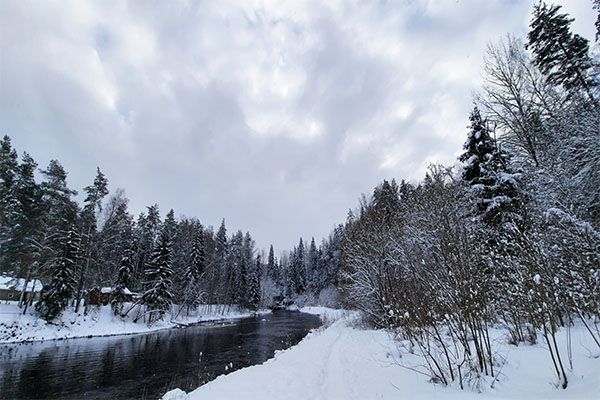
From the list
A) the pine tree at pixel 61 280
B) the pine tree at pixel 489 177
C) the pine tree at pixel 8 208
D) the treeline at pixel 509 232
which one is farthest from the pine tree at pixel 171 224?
the pine tree at pixel 489 177

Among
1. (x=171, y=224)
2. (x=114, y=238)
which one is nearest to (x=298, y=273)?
(x=171, y=224)

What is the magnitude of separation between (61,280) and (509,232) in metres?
32.4

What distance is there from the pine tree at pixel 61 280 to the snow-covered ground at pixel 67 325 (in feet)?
2.97

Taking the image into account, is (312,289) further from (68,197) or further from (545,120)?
(545,120)

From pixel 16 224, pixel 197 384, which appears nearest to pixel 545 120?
pixel 197 384

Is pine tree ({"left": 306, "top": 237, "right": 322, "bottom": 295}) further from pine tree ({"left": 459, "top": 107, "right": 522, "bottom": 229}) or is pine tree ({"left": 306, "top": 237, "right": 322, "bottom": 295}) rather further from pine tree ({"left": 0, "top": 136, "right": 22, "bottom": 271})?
pine tree ({"left": 459, "top": 107, "right": 522, "bottom": 229})

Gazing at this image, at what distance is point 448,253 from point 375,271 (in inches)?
580

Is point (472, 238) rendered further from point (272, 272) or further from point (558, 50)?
point (272, 272)

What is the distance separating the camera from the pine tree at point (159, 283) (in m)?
33.3

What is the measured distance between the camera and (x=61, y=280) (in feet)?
87.7

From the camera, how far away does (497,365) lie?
17.6 ft

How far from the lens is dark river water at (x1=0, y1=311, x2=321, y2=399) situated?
12.2 metres

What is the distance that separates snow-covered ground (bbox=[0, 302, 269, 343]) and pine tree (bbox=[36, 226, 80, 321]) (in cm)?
90

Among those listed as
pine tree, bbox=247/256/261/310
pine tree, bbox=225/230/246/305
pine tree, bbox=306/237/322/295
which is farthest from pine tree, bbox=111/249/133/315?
pine tree, bbox=306/237/322/295
